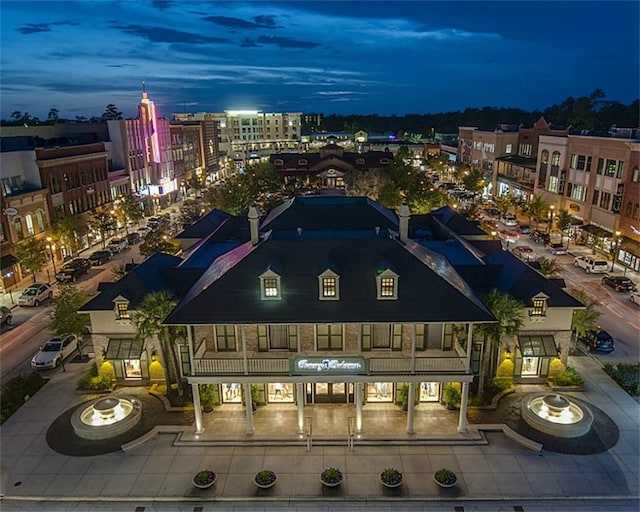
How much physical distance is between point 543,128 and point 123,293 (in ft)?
315

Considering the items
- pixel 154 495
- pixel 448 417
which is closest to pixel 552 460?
pixel 448 417

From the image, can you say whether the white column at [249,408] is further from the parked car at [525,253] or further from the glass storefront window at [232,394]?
the parked car at [525,253]

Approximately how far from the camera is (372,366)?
86.8 ft

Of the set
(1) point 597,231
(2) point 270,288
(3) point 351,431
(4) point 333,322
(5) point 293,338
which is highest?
(2) point 270,288

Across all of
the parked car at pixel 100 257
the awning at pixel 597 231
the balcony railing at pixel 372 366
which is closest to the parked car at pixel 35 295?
the parked car at pixel 100 257

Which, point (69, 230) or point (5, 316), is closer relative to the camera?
point (5, 316)

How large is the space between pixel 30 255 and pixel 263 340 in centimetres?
3386

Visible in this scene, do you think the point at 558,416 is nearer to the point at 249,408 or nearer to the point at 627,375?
the point at 627,375

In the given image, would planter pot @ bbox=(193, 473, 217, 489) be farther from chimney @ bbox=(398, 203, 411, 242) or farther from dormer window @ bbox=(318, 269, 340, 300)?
chimney @ bbox=(398, 203, 411, 242)

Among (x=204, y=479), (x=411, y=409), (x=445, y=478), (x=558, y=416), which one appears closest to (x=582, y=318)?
(x=558, y=416)

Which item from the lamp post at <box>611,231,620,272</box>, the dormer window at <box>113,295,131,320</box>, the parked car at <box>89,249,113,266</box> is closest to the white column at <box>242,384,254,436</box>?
the dormer window at <box>113,295,131,320</box>

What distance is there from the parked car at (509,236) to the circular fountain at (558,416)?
39.1 metres

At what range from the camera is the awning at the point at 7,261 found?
162ft

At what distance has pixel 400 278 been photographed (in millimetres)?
26672
